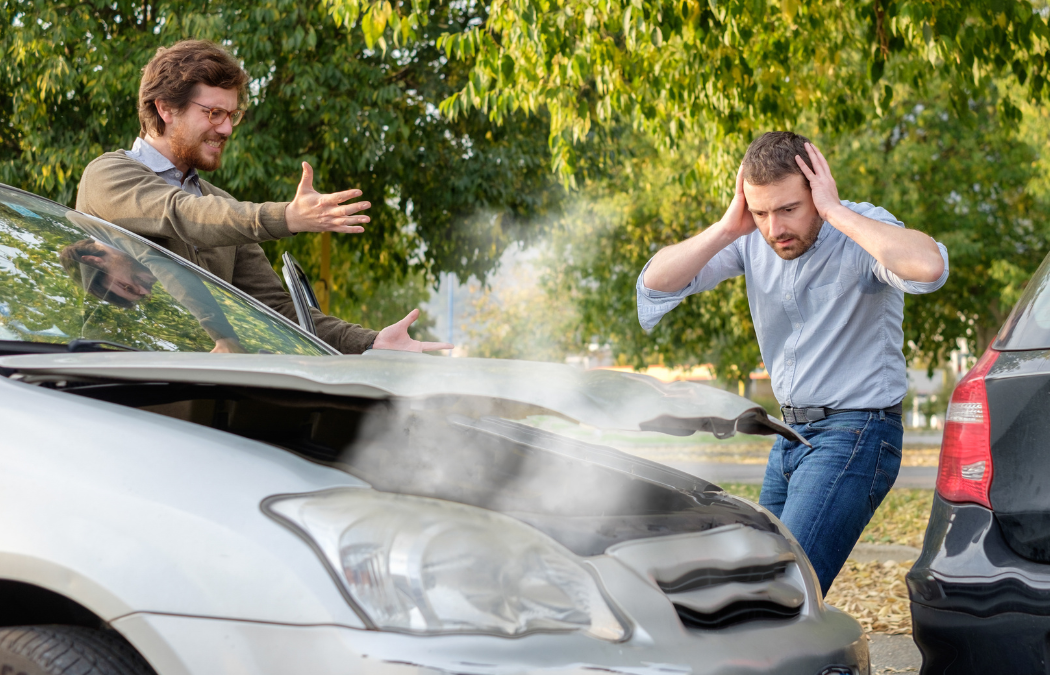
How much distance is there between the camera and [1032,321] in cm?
237

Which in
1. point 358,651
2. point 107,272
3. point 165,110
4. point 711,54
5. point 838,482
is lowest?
point 358,651

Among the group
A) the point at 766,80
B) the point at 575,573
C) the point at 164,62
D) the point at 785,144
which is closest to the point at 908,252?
the point at 785,144

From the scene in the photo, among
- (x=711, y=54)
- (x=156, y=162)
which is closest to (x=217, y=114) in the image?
(x=156, y=162)

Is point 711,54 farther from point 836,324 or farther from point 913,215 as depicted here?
point 913,215

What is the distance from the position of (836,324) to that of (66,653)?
7.06 feet

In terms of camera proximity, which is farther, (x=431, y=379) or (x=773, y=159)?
(x=773, y=159)

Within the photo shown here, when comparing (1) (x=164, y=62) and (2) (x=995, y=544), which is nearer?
(2) (x=995, y=544)

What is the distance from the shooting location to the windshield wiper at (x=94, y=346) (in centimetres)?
201

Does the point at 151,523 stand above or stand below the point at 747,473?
above

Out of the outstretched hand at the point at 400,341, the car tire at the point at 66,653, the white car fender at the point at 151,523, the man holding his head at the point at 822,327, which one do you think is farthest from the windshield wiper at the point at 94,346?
the man holding his head at the point at 822,327

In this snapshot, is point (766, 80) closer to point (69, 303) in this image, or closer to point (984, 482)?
point (984, 482)

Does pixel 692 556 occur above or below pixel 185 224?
below

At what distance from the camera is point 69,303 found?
86.3 inches

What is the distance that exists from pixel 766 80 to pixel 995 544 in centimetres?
540
